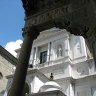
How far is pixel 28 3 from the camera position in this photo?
8156 millimetres

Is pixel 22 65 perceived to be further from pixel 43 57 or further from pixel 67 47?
pixel 43 57

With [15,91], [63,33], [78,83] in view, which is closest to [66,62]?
[78,83]

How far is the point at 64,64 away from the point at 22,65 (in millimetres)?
15631

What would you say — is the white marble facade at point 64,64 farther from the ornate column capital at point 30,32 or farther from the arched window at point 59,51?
the ornate column capital at point 30,32

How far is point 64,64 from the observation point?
875 inches

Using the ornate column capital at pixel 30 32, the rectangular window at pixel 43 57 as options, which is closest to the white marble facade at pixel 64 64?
the rectangular window at pixel 43 57

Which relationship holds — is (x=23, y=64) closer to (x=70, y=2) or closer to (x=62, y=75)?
(x=70, y=2)

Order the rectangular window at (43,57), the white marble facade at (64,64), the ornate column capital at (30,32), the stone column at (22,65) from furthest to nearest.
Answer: the rectangular window at (43,57)
the white marble facade at (64,64)
the ornate column capital at (30,32)
the stone column at (22,65)

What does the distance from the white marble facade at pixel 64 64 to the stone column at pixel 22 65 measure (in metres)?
11.5

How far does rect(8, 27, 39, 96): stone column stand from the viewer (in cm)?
626

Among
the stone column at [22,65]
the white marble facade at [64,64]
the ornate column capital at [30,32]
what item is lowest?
the stone column at [22,65]

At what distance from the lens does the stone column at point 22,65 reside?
20.5 ft

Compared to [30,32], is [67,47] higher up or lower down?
higher up

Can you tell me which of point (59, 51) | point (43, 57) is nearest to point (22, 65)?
point (59, 51)
